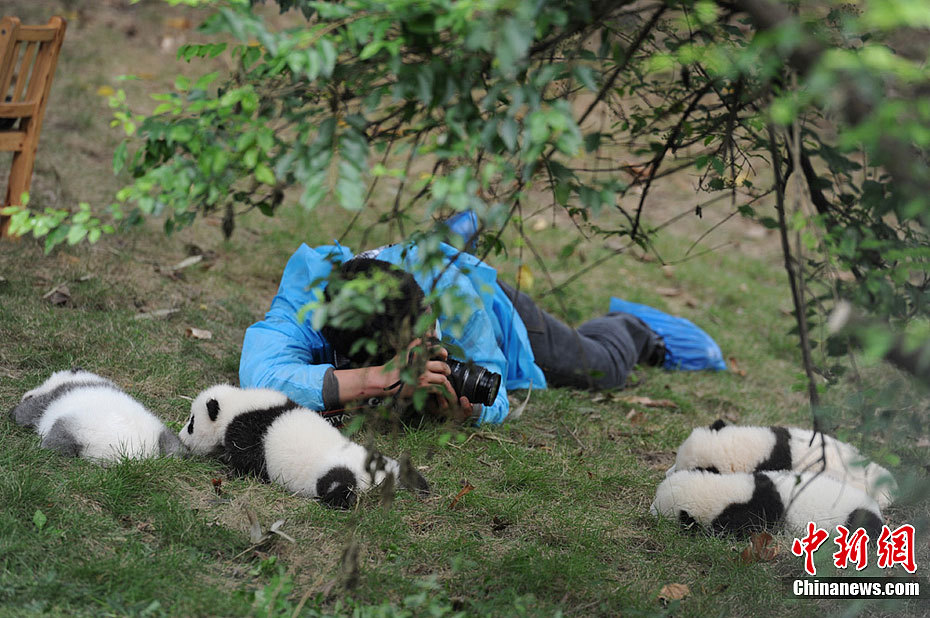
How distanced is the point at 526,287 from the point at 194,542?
3518mm

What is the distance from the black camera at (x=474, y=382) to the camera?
349 centimetres

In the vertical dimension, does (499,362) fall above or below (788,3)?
below

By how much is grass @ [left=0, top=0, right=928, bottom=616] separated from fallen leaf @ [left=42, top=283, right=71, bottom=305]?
0.06 metres

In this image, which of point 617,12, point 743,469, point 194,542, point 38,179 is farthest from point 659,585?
point 38,179


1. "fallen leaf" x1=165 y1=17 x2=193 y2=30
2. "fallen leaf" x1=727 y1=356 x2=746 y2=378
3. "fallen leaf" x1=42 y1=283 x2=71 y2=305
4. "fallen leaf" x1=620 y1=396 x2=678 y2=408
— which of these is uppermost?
"fallen leaf" x1=165 y1=17 x2=193 y2=30

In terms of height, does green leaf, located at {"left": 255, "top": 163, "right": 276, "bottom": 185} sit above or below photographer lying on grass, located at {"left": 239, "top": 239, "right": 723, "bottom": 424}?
above

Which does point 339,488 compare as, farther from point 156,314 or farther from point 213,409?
point 156,314

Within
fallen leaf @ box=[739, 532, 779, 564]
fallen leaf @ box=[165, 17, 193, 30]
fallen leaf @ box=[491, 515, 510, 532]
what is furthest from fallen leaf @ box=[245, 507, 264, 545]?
fallen leaf @ box=[165, 17, 193, 30]

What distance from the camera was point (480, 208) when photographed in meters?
1.73

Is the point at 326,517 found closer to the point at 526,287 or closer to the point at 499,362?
the point at 499,362

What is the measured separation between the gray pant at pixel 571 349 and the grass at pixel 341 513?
14 cm

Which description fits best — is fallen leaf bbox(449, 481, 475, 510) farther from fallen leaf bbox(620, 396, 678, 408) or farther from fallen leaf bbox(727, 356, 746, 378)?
fallen leaf bbox(727, 356, 746, 378)

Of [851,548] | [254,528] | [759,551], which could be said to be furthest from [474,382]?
[851,548]

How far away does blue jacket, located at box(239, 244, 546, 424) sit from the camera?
3520 mm
